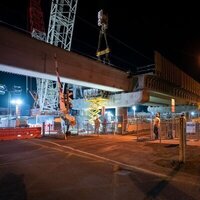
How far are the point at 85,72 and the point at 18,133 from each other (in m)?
8.12

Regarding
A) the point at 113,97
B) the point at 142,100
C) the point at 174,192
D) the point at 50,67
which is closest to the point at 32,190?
the point at 174,192

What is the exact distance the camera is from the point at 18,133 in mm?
21984

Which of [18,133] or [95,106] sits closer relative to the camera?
[18,133]

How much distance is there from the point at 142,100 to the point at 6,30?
1646 centimetres

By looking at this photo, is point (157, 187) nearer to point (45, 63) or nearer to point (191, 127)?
point (191, 127)

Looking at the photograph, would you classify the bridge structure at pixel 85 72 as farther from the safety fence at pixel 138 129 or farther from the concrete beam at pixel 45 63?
the safety fence at pixel 138 129

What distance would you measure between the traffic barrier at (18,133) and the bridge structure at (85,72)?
5141mm

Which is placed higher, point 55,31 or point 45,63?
point 55,31

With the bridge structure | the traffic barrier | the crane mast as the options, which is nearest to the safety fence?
the traffic barrier

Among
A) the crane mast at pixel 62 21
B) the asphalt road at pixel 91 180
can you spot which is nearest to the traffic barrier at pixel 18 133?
the asphalt road at pixel 91 180

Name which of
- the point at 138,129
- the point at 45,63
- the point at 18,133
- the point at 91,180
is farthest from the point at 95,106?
the point at 91,180

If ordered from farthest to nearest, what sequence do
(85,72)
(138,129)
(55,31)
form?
(55,31), (138,129), (85,72)

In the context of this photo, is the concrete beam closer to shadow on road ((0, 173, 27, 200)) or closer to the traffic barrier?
the traffic barrier

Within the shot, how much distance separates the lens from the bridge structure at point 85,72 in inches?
696
